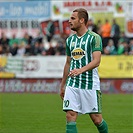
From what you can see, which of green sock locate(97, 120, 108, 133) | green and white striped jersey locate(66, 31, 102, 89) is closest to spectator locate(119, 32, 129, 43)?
green sock locate(97, 120, 108, 133)

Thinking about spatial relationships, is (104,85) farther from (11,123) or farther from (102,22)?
(11,123)

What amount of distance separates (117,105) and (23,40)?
11825mm

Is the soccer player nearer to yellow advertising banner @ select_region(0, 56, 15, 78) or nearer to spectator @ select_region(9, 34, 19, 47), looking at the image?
yellow advertising banner @ select_region(0, 56, 15, 78)

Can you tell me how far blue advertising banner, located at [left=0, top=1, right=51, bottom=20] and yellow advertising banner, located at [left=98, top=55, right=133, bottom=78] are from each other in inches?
239

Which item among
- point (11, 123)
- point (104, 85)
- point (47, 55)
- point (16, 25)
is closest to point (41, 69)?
point (47, 55)

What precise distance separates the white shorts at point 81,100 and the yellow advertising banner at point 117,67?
17522 millimetres

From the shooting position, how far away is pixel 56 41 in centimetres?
3002

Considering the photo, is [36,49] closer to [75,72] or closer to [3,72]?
[3,72]

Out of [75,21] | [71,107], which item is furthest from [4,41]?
[71,107]

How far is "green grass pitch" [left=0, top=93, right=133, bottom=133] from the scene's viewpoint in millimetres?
12906

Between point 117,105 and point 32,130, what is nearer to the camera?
point 32,130

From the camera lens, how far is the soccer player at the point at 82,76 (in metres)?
9.20

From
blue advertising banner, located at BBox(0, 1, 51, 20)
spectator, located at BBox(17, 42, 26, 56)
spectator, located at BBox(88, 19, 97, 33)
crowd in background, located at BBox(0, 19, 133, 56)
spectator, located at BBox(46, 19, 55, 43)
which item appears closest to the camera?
crowd in background, located at BBox(0, 19, 133, 56)

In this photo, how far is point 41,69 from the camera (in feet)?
92.3
